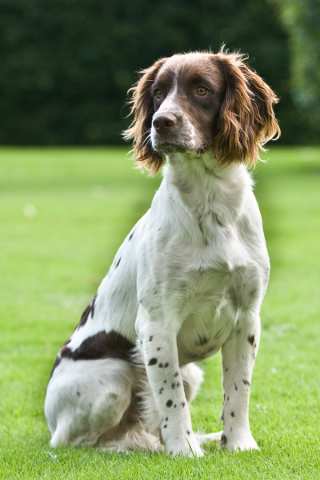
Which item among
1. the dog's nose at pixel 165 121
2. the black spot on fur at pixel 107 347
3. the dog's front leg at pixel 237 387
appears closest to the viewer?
the dog's nose at pixel 165 121

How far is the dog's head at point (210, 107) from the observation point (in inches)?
185

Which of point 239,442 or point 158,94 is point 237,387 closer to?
point 239,442

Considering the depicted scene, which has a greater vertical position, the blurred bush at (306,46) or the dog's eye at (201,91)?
the dog's eye at (201,91)

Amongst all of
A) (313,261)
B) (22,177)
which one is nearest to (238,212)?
(313,261)

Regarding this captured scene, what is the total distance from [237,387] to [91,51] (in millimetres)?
42225

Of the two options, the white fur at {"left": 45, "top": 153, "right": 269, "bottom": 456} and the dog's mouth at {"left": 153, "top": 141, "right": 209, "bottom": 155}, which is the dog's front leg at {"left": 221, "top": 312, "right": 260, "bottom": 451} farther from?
the dog's mouth at {"left": 153, "top": 141, "right": 209, "bottom": 155}

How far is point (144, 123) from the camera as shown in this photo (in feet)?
17.1

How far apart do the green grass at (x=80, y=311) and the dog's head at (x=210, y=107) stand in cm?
152

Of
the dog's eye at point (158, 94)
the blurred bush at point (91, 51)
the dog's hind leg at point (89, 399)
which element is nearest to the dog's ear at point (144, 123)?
the dog's eye at point (158, 94)

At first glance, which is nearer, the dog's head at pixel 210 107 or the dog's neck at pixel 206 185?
the dog's head at pixel 210 107

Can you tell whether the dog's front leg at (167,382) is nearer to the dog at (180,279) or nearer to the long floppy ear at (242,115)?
the dog at (180,279)

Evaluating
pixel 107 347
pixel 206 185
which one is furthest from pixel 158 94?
pixel 107 347

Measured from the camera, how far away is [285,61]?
45656 millimetres

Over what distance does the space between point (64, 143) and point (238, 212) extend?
41393 millimetres
